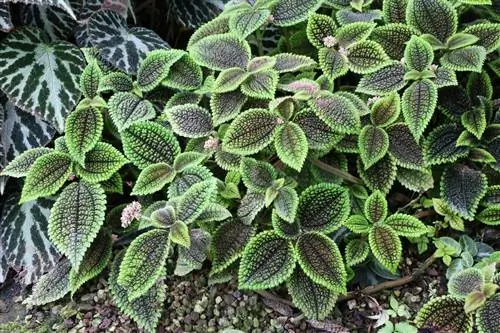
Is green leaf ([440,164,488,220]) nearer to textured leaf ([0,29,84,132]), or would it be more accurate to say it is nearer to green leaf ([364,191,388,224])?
green leaf ([364,191,388,224])

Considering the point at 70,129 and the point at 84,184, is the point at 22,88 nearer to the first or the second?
the point at 70,129

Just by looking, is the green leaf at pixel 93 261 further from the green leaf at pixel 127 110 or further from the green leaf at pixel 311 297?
the green leaf at pixel 311 297

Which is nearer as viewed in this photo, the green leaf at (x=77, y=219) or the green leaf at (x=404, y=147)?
the green leaf at (x=77, y=219)

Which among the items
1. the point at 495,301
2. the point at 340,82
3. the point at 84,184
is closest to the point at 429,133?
the point at 340,82

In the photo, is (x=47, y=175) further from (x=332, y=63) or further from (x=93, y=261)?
(x=332, y=63)

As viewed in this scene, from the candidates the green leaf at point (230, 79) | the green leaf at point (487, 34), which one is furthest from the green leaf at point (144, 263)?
the green leaf at point (487, 34)

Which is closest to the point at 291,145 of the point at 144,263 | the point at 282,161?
→ the point at 282,161
